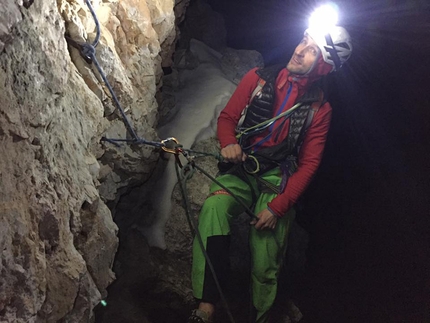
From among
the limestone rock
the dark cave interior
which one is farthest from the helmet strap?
the limestone rock

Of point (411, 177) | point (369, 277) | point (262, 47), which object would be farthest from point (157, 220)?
point (262, 47)

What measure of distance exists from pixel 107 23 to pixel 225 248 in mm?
2025

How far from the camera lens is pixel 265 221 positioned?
3.10 meters

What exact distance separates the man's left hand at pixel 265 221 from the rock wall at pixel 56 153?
4.04 feet

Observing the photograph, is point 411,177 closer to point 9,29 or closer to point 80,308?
point 80,308

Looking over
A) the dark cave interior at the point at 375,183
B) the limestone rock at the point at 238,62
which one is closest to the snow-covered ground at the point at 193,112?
the limestone rock at the point at 238,62

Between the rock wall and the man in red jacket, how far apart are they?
2.98 ft

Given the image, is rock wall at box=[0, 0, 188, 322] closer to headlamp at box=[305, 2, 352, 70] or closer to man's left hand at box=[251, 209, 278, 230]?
man's left hand at box=[251, 209, 278, 230]

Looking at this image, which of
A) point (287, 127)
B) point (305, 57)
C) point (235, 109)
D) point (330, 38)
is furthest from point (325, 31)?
point (235, 109)

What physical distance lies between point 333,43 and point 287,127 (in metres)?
0.84

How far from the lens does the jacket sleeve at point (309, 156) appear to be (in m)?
3.21

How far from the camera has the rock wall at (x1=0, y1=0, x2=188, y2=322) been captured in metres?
1.63

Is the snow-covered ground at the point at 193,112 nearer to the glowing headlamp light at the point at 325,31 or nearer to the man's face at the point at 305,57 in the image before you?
the man's face at the point at 305,57

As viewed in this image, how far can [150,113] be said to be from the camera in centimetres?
348
